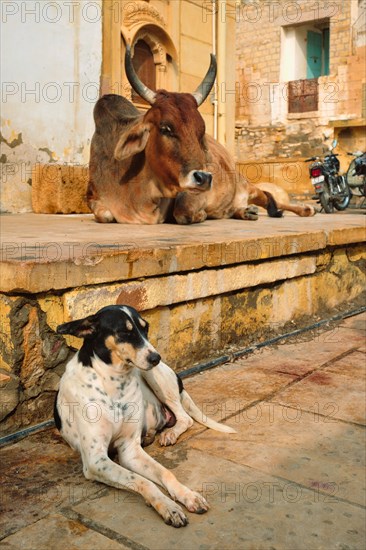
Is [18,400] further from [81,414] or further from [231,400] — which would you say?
[231,400]

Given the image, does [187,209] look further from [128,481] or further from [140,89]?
[128,481]

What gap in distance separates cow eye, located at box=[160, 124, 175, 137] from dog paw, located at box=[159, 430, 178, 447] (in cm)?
285

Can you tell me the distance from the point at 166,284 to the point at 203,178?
1.32 metres

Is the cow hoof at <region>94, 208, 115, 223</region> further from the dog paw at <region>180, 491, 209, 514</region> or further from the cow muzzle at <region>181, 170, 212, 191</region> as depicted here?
the dog paw at <region>180, 491, 209, 514</region>

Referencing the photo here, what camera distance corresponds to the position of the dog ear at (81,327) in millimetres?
2709

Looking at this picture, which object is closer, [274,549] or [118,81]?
[274,549]

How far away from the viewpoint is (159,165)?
545cm

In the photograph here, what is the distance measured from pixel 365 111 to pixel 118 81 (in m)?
16.4

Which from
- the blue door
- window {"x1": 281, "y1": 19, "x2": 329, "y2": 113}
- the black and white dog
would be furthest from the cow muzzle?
the blue door

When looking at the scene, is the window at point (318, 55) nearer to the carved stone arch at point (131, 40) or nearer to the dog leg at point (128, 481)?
the carved stone arch at point (131, 40)

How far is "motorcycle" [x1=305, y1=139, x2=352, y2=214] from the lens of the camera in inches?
409

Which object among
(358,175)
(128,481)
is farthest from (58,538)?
(358,175)

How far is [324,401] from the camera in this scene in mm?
3605

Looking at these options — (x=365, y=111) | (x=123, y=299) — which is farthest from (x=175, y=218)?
(x=365, y=111)
